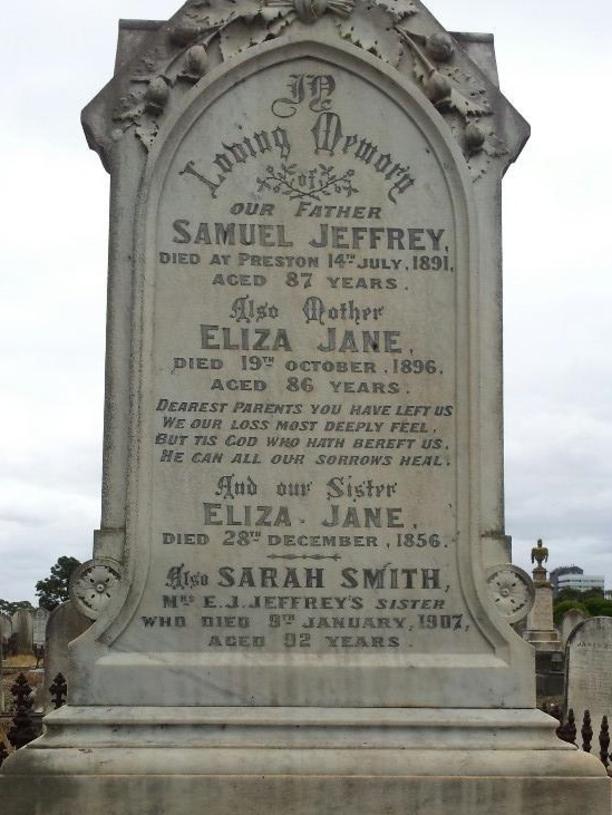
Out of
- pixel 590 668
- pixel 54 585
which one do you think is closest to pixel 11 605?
pixel 54 585

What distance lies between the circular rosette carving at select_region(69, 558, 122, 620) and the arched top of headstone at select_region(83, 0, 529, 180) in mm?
2278

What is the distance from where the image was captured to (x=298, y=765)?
593 cm

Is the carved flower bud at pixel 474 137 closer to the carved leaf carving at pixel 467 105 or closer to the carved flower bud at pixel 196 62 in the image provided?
the carved leaf carving at pixel 467 105

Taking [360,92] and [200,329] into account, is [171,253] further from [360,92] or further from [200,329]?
[360,92]

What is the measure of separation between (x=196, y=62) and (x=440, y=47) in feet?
4.54

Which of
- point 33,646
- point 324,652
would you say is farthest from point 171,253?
point 33,646

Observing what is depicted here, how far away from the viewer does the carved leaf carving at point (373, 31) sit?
6.89m

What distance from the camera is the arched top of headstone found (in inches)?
266

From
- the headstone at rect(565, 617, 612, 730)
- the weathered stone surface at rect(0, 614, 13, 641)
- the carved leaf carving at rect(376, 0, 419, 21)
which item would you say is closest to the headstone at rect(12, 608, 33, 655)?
the weathered stone surface at rect(0, 614, 13, 641)

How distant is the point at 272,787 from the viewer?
19.3 ft

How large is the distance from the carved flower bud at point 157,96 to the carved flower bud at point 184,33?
0.82 feet

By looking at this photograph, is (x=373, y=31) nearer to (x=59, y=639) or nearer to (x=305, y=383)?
(x=305, y=383)

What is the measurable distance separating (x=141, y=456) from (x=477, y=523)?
1.83 metres

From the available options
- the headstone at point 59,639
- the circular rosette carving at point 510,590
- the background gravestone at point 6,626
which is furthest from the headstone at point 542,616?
the circular rosette carving at point 510,590
